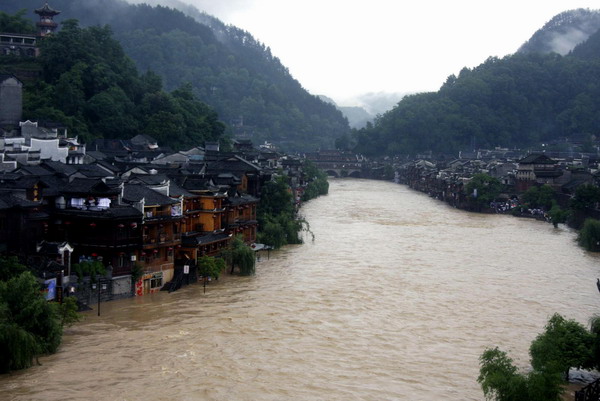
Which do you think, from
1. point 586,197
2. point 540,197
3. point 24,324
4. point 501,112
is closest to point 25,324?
point 24,324

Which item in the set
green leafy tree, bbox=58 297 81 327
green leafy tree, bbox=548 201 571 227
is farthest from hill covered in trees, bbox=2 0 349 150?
green leafy tree, bbox=58 297 81 327

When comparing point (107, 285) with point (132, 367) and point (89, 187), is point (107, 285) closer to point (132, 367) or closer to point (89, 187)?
point (89, 187)

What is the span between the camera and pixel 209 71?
159 m

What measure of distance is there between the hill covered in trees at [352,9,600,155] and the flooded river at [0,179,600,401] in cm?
9982

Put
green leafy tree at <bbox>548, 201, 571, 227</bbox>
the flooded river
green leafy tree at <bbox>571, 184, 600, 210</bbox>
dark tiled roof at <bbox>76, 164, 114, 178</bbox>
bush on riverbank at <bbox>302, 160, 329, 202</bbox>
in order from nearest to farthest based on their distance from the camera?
the flooded river, dark tiled roof at <bbox>76, 164, 114, 178</bbox>, green leafy tree at <bbox>571, 184, 600, 210</bbox>, green leafy tree at <bbox>548, 201, 571, 227</bbox>, bush on riverbank at <bbox>302, 160, 329, 202</bbox>

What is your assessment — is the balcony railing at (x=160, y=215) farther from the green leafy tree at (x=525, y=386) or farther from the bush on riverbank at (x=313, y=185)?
the bush on riverbank at (x=313, y=185)

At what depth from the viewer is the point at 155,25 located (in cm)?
16938

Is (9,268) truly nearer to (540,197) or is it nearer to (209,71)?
(540,197)

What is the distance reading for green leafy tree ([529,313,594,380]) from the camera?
17.5 m

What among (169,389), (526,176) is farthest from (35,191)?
(526,176)

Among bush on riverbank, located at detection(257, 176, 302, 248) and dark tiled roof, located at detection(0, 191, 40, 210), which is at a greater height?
dark tiled roof, located at detection(0, 191, 40, 210)

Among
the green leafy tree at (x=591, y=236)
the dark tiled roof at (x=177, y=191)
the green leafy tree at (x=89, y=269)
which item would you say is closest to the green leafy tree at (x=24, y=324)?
the green leafy tree at (x=89, y=269)

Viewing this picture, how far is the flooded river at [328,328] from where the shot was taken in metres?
18.5

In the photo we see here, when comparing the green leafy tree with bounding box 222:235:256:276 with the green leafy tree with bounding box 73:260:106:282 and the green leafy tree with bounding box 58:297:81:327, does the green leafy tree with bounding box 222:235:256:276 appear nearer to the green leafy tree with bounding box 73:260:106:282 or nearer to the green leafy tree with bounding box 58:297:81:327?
the green leafy tree with bounding box 73:260:106:282
